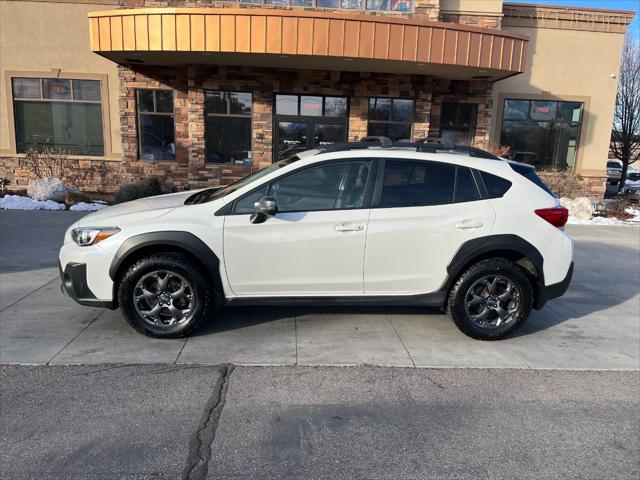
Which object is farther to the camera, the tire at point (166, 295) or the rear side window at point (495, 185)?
the rear side window at point (495, 185)

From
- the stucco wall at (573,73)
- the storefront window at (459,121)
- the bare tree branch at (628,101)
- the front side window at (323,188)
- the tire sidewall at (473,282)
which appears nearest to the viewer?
the front side window at (323,188)

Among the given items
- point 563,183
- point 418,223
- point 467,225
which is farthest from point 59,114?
point 563,183

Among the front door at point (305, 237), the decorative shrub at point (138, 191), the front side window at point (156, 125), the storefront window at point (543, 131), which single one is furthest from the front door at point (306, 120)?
the front door at point (305, 237)

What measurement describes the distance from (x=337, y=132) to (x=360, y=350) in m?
10.1

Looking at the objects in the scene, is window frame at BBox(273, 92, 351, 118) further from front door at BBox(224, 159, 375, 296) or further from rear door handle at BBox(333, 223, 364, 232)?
rear door handle at BBox(333, 223, 364, 232)

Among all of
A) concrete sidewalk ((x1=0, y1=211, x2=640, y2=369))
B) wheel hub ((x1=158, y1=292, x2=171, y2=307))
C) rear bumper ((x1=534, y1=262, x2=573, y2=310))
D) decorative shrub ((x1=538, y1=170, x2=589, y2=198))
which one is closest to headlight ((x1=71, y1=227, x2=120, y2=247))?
wheel hub ((x1=158, y1=292, x2=171, y2=307))

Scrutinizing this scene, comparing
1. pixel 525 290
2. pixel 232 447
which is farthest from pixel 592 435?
pixel 232 447

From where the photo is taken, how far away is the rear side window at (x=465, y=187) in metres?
4.61

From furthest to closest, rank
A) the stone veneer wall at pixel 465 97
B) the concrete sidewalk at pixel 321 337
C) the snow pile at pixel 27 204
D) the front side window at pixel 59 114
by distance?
the stone veneer wall at pixel 465 97 → the front side window at pixel 59 114 → the snow pile at pixel 27 204 → the concrete sidewalk at pixel 321 337

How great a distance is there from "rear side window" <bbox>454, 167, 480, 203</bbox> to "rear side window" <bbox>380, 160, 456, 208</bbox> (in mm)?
48

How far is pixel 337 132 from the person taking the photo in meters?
13.7

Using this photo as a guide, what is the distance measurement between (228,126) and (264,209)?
9.88m

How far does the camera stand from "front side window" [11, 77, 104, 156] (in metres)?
13.9

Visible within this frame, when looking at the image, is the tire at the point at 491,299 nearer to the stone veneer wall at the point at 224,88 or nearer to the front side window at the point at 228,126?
the stone veneer wall at the point at 224,88
